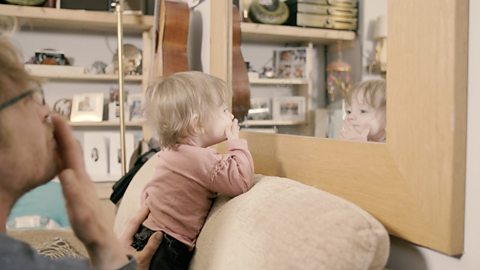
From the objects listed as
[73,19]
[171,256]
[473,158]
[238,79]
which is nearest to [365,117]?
[473,158]

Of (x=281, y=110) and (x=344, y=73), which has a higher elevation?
(x=344, y=73)

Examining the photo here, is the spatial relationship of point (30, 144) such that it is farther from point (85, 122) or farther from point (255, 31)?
point (85, 122)

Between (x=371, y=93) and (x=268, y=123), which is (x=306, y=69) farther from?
(x=371, y=93)

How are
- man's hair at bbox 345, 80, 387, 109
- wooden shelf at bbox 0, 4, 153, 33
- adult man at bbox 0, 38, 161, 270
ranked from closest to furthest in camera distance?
adult man at bbox 0, 38, 161, 270 < man's hair at bbox 345, 80, 387, 109 < wooden shelf at bbox 0, 4, 153, 33

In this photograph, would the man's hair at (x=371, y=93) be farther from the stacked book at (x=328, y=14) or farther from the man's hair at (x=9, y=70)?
the man's hair at (x=9, y=70)

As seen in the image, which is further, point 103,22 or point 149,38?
point 149,38

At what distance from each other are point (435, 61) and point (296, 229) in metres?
0.37

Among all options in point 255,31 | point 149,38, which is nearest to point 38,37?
point 149,38

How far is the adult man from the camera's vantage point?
0.62 meters

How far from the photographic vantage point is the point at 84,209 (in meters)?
0.68

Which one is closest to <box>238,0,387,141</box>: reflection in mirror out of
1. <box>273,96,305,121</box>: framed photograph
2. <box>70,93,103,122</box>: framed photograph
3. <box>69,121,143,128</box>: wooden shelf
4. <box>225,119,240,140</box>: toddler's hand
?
<box>273,96,305,121</box>: framed photograph

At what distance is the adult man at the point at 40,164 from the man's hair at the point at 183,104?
0.59 m

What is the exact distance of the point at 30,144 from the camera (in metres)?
0.65

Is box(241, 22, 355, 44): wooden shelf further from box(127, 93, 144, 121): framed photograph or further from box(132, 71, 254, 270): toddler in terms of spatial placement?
box(127, 93, 144, 121): framed photograph
